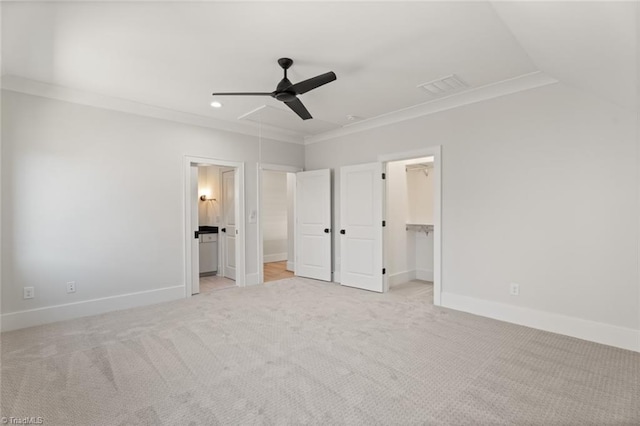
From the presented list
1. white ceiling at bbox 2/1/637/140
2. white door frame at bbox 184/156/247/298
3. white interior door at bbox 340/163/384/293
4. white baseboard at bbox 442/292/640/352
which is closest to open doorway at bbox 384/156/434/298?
white interior door at bbox 340/163/384/293

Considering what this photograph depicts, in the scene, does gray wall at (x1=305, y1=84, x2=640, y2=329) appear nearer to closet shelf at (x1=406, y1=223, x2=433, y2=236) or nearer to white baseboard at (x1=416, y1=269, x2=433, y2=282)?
closet shelf at (x1=406, y1=223, x2=433, y2=236)

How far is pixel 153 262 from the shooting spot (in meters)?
4.46

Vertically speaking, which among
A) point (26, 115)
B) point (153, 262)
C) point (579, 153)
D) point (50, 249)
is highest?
point (26, 115)

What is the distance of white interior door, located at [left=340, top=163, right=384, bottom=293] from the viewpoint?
5031mm

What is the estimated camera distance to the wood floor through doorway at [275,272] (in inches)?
244

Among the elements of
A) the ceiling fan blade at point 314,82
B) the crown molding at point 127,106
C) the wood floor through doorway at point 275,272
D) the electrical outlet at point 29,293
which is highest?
the crown molding at point 127,106

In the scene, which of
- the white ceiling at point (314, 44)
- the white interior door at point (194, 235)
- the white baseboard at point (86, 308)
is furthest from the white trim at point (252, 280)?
the white ceiling at point (314, 44)

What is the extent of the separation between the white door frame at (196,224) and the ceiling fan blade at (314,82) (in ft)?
8.31

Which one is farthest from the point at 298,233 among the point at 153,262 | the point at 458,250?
the point at 458,250

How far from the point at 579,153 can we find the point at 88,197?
18.7ft

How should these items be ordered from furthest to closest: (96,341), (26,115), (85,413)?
(26,115) → (96,341) → (85,413)

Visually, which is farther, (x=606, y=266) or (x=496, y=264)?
(x=496, y=264)

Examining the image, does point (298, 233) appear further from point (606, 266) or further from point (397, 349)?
point (606, 266)

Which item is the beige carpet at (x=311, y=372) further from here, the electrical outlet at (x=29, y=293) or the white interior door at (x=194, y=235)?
the white interior door at (x=194, y=235)
